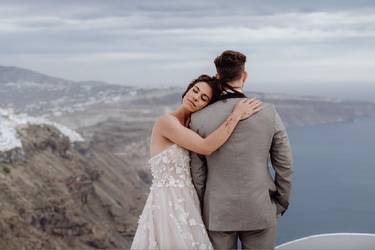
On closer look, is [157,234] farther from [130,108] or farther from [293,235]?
[130,108]

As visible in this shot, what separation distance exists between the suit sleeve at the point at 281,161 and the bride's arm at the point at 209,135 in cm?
16

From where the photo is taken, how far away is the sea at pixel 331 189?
2384 inches

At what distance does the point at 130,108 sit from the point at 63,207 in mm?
95786

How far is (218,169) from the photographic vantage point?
3.40m

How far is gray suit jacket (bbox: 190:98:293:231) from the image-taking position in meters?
3.36

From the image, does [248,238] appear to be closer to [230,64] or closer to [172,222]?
[172,222]

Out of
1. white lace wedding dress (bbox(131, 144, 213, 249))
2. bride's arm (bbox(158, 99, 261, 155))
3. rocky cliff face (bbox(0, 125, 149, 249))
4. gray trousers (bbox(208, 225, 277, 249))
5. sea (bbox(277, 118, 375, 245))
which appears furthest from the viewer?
sea (bbox(277, 118, 375, 245))

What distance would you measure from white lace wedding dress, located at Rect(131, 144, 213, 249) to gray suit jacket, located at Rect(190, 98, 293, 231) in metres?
0.13

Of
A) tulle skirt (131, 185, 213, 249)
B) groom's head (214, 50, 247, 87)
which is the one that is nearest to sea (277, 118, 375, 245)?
tulle skirt (131, 185, 213, 249)

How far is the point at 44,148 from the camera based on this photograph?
162 feet

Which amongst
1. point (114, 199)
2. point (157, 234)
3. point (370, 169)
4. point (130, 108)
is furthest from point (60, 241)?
point (130, 108)

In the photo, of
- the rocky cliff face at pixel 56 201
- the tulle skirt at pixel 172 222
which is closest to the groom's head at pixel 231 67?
the tulle skirt at pixel 172 222

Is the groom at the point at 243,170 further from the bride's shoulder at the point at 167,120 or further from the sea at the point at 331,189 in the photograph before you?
the sea at the point at 331,189

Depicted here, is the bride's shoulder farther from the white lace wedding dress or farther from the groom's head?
the groom's head
